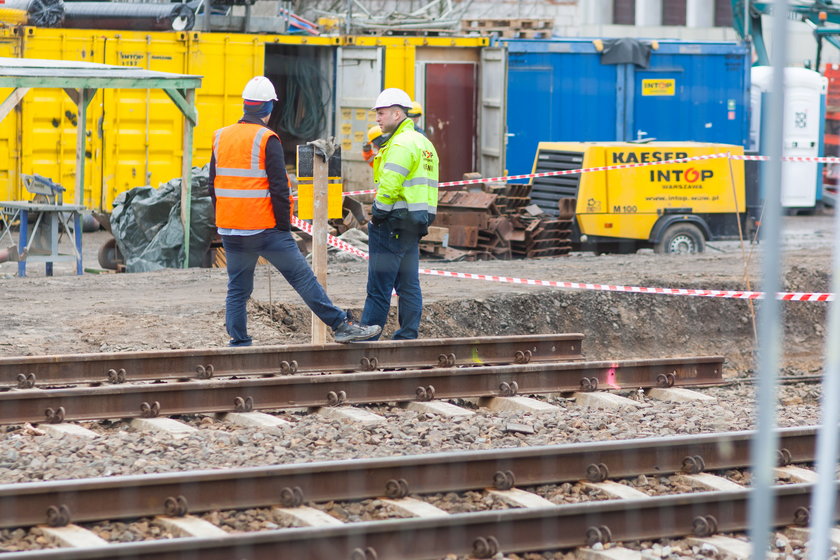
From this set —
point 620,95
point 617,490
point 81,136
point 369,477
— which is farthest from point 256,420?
point 620,95

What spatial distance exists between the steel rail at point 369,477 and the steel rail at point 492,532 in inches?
25.3

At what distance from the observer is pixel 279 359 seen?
28.4 feet

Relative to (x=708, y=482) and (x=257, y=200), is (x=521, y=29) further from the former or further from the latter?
(x=708, y=482)

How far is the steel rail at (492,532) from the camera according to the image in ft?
15.9

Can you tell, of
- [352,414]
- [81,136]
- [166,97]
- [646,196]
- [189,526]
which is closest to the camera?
[189,526]

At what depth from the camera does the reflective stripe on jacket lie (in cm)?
912

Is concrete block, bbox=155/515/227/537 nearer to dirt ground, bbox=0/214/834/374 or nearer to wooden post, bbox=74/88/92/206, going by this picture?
dirt ground, bbox=0/214/834/374

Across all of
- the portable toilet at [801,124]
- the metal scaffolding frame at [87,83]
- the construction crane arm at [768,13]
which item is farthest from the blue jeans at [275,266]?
the construction crane arm at [768,13]

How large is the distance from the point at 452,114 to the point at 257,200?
1287 centimetres

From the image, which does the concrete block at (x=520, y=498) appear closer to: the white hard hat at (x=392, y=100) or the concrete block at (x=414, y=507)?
the concrete block at (x=414, y=507)

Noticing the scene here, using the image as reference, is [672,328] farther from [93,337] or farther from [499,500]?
[499,500]

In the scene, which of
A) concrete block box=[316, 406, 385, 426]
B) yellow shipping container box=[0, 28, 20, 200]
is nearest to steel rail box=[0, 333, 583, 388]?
concrete block box=[316, 406, 385, 426]

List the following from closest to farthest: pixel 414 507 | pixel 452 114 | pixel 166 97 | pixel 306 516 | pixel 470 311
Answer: pixel 306 516 < pixel 414 507 < pixel 470 311 < pixel 166 97 < pixel 452 114

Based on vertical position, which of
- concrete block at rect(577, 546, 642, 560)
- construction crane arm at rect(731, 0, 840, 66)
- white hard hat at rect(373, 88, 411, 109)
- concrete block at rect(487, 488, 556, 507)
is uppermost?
construction crane arm at rect(731, 0, 840, 66)
